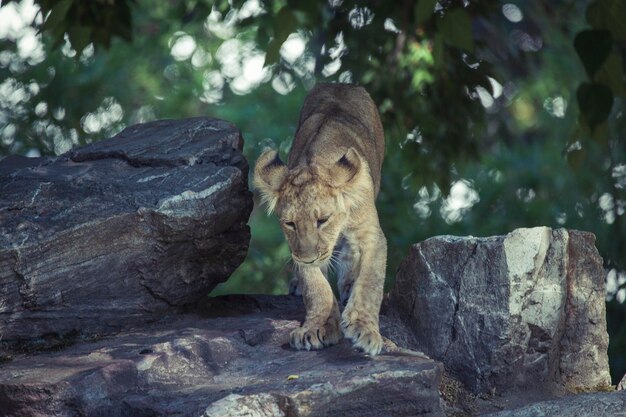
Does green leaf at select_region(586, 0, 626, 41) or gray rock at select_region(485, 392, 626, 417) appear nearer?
green leaf at select_region(586, 0, 626, 41)

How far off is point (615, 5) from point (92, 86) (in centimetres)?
1062

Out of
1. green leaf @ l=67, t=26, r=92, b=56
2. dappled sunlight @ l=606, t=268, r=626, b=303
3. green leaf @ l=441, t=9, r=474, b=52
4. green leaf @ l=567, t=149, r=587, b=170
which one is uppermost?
green leaf @ l=441, t=9, r=474, b=52

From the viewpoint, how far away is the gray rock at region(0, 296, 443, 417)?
4.61m

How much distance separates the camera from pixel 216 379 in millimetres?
5160

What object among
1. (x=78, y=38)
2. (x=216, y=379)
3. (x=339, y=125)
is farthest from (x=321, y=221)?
(x=78, y=38)

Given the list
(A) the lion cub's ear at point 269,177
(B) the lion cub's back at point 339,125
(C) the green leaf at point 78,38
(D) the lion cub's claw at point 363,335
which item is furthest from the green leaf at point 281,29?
(B) the lion cub's back at point 339,125

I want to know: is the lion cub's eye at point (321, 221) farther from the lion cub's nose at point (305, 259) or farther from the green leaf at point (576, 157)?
the green leaf at point (576, 157)

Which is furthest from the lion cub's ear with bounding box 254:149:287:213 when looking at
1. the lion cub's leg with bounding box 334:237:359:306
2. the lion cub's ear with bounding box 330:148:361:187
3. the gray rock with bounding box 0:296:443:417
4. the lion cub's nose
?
the gray rock with bounding box 0:296:443:417

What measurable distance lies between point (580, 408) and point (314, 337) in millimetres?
1425

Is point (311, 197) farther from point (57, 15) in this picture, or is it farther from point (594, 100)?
point (594, 100)

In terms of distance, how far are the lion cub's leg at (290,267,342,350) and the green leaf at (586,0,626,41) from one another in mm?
3004

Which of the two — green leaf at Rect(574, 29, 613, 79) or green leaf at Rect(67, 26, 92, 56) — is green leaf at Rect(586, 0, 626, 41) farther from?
green leaf at Rect(67, 26, 92, 56)

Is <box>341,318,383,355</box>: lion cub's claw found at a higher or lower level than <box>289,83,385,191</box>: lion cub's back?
lower

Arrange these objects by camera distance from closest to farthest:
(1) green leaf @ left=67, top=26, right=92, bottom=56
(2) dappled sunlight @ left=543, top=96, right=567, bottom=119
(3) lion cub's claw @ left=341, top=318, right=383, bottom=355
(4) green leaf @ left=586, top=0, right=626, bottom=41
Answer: (4) green leaf @ left=586, top=0, right=626, bottom=41 < (1) green leaf @ left=67, top=26, right=92, bottom=56 < (3) lion cub's claw @ left=341, top=318, right=383, bottom=355 < (2) dappled sunlight @ left=543, top=96, right=567, bottom=119
